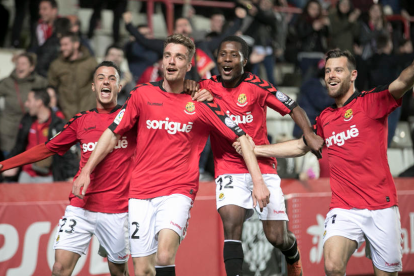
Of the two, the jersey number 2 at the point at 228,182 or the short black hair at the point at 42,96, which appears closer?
the jersey number 2 at the point at 228,182

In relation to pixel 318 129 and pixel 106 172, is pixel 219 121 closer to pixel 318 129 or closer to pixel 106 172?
pixel 318 129

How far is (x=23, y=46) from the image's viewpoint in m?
11.2

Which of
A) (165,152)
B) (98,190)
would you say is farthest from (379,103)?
(98,190)

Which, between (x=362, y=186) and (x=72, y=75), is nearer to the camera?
(x=362, y=186)

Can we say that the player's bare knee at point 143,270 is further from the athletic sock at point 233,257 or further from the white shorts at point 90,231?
the athletic sock at point 233,257

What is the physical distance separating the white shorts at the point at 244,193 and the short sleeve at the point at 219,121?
25.1 inches

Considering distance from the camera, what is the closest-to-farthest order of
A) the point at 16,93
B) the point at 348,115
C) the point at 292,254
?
the point at 348,115
the point at 292,254
the point at 16,93

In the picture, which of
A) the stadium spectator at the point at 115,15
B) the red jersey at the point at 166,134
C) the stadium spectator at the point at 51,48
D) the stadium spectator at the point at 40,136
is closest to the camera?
the red jersey at the point at 166,134

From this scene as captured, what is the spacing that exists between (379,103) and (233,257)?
2.03 metres

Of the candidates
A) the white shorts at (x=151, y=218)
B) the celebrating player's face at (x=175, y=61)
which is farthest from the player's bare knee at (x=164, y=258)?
the celebrating player's face at (x=175, y=61)

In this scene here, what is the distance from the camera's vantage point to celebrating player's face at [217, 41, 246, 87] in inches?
222

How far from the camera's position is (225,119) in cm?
519

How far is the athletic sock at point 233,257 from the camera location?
5.41 meters

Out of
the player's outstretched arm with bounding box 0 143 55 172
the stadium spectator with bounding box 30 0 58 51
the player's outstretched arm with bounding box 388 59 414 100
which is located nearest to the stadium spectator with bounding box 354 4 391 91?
the stadium spectator with bounding box 30 0 58 51
